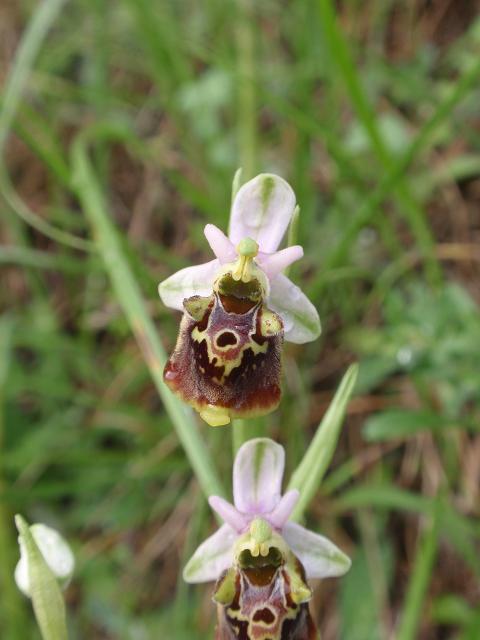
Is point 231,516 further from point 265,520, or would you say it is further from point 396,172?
point 396,172

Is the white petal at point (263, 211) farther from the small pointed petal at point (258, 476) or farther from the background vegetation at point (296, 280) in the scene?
the background vegetation at point (296, 280)

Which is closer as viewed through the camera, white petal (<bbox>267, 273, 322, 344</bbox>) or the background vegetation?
white petal (<bbox>267, 273, 322, 344</bbox>)

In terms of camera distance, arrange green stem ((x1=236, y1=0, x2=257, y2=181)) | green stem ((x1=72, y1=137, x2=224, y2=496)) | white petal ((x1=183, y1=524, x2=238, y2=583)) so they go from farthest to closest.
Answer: green stem ((x1=236, y1=0, x2=257, y2=181)), green stem ((x1=72, y1=137, x2=224, y2=496)), white petal ((x1=183, y1=524, x2=238, y2=583))

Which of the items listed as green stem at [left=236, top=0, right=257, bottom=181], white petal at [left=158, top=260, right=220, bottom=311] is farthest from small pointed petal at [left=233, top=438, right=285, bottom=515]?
green stem at [left=236, top=0, right=257, bottom=181]

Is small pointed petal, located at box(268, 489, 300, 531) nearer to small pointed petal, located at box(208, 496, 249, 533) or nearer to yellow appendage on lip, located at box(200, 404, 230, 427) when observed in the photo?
small pointed petal, located at box(208, 496, 249, 533)

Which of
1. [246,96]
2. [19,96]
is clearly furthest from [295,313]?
[246,96]

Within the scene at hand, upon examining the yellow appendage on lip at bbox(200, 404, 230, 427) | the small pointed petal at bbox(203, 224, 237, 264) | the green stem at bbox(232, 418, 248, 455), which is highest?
the small pointed petal at bbox(203, 224, 237, 264)

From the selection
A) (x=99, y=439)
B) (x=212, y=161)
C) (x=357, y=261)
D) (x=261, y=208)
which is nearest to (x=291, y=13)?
(x=212, y=161)

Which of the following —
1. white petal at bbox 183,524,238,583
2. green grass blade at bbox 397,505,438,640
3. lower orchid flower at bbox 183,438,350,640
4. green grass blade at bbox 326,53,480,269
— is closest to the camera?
lower orchid flower at bbox 183,438,350,640
